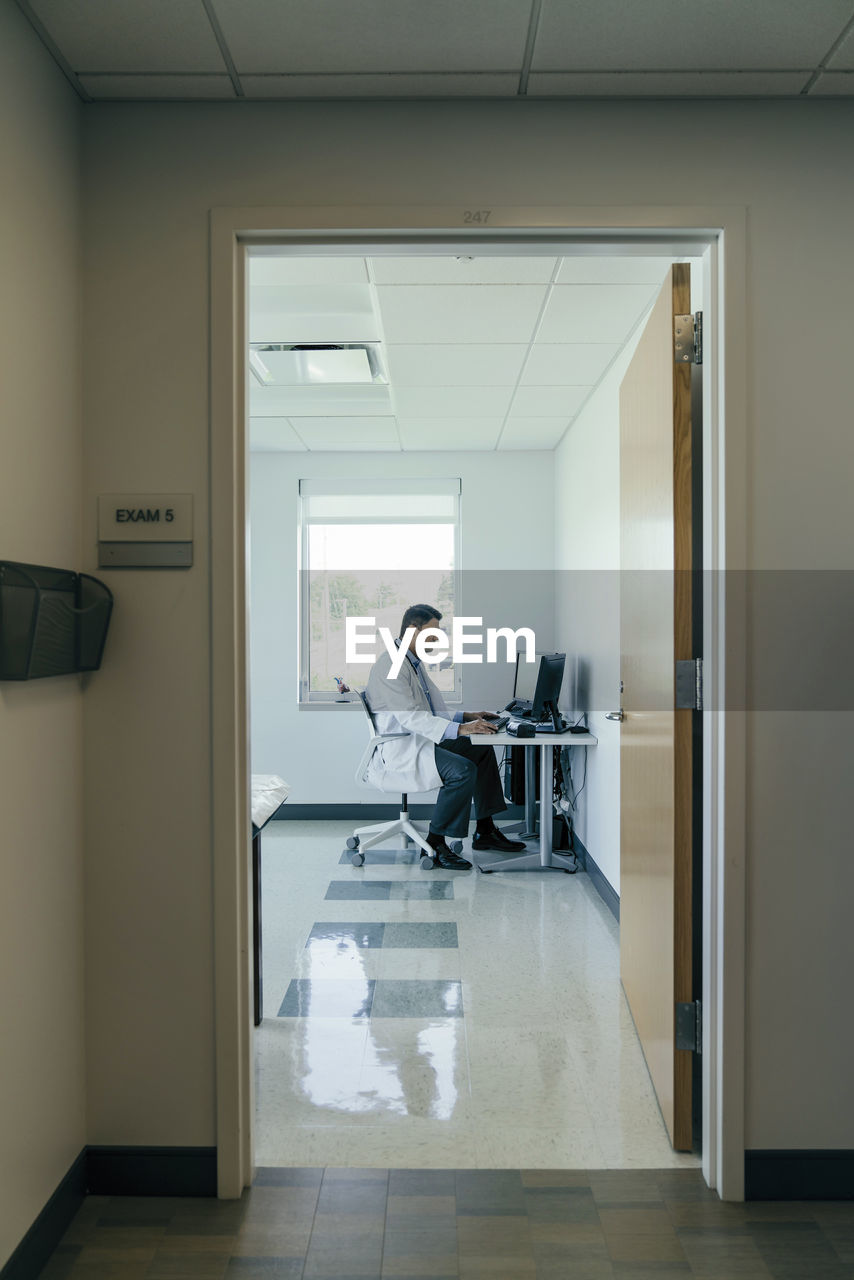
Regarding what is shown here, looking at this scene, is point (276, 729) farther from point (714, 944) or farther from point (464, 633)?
point (714, 944)

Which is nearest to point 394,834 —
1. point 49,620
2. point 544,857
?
point 544,857

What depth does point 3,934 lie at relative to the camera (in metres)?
1.37

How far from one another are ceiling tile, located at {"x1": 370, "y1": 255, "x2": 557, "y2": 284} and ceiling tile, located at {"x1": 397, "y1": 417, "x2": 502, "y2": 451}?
1.63 m

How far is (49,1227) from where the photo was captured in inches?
58.9

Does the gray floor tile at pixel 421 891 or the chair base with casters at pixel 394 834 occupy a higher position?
the chair base with casters at pixel 394 834

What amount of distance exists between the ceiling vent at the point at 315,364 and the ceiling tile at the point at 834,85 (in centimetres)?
174

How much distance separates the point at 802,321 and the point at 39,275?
56.3 inches

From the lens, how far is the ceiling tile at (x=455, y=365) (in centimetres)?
312

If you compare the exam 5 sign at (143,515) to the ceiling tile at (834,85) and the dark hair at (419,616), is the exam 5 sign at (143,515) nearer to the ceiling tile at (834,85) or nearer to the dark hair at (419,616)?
the ceiling tile at (834,85)

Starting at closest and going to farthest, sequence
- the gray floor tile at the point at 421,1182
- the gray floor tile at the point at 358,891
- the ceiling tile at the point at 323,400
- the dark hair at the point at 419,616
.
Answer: the gray floor tile at the point at 421,1182 → the gray floor tile at the point at 358,891 → the ceiling tile at the point at 323,400 → the dark hair at the point at 419,616

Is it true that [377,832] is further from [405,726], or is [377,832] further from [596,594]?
[596,594]

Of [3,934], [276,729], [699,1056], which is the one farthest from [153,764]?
[276,729]

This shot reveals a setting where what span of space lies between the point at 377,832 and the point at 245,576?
268cm

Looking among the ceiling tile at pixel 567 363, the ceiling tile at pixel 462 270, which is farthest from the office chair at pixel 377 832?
the ceiling tile at pixel 462 270
